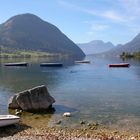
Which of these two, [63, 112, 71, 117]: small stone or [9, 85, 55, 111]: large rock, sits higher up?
[9, 85, 55, 111]: large rock

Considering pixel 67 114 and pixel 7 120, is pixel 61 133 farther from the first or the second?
pixel 67 114

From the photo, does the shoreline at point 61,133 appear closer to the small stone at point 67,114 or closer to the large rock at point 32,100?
the small stone at point 67,114

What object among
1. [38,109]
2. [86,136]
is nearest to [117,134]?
[86,136]

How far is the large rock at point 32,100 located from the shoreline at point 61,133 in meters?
8.64

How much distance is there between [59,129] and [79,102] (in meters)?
18.5

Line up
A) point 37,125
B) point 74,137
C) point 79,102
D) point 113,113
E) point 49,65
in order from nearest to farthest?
point 74,137 → point 37,125 → point 113,113 → point 79,102 → point 49,65

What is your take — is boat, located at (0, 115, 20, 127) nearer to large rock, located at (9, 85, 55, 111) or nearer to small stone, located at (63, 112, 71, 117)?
small stone, located at (63, 112, 71, 117)

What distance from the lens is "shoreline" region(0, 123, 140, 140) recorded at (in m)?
34.8

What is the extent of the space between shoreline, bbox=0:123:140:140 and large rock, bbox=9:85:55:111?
28.3 ft

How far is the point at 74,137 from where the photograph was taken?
34812 mm

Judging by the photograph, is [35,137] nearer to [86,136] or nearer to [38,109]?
[86,136]

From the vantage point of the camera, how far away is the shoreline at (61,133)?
3475 centimetres

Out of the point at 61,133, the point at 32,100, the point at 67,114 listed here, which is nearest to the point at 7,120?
the point at 61,133

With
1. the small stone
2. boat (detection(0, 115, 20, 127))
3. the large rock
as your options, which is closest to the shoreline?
boat (detection(0, 115, 20, 127))
